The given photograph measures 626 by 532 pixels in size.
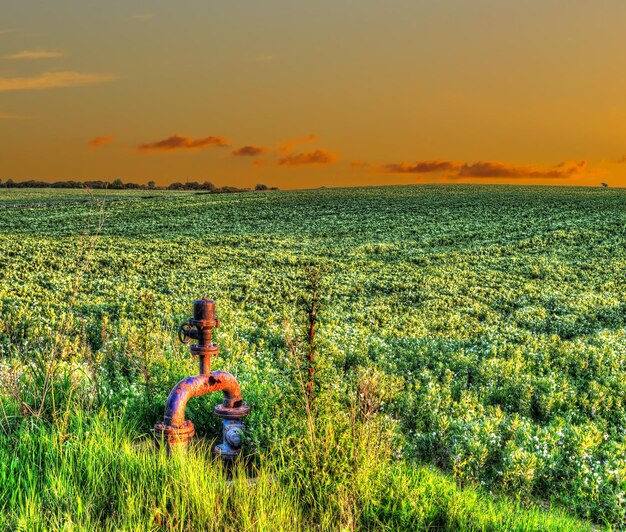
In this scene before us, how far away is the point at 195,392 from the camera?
6.53 m

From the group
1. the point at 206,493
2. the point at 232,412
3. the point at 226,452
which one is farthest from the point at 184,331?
the point at 206,493

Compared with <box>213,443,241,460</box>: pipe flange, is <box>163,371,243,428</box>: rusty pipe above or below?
above

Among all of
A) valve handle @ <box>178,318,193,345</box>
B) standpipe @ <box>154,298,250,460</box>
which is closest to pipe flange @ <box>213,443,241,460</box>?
standpipe @ <box>154,298,250,460</box>

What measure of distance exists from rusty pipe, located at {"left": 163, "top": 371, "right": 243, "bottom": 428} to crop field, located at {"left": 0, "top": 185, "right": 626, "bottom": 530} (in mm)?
Result: 365

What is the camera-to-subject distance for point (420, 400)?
35.6 ft

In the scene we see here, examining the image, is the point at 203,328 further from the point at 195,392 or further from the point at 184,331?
the point at 195,392

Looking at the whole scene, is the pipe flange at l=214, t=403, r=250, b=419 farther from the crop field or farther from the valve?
the valve

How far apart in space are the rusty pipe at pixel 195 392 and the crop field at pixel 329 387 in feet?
1.20

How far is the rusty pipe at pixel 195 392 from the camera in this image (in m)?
6.32

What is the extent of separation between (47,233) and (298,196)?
38262mm

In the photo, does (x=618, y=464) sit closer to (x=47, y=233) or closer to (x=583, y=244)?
(x=583, y=244)

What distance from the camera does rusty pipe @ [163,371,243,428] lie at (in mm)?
6324

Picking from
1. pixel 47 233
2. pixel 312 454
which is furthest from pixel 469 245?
pixel 312 454

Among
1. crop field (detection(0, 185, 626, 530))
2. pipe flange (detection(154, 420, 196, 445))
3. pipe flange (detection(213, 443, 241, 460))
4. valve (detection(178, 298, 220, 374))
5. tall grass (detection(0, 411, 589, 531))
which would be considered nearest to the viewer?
tall grass (detection(0, 411, 589, 531))
